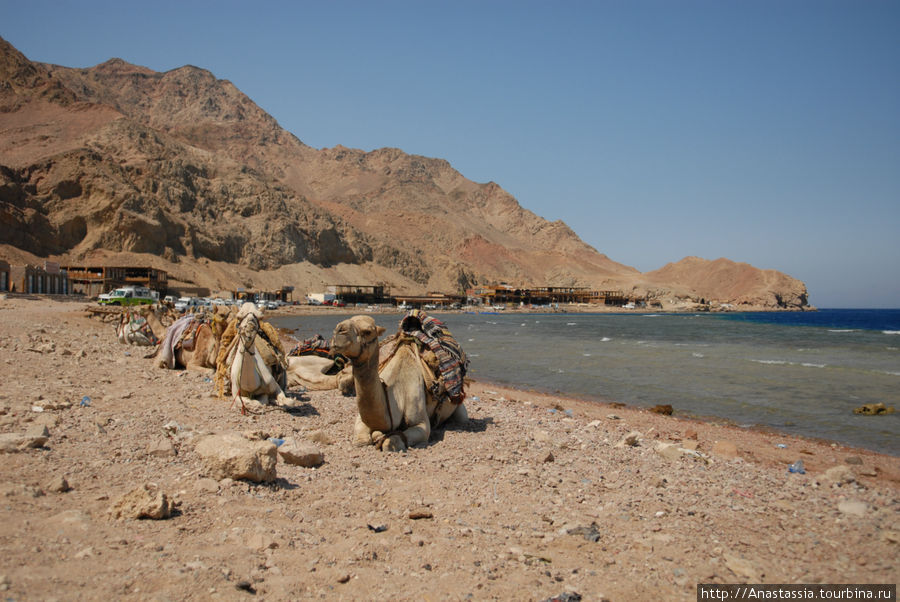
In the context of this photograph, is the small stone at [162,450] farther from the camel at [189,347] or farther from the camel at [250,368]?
the camel at [189,347]

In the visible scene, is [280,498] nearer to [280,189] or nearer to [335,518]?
[335,518]

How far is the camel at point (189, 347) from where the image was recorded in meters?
12.3

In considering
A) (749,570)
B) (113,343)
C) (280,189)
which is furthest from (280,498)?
(280,189)

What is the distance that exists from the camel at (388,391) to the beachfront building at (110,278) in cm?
5233

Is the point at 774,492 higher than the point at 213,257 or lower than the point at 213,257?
lower

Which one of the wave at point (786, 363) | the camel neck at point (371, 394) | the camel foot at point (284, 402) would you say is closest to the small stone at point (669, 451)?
the camel neck at point (371, 394)

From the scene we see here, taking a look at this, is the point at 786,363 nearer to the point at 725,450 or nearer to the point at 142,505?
the point at 725,450

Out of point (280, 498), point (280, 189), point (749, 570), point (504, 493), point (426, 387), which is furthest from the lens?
point (280, 189)

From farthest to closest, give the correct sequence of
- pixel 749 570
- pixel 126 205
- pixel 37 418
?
pixel 126 205, pixel 37 418, pixel 749 570

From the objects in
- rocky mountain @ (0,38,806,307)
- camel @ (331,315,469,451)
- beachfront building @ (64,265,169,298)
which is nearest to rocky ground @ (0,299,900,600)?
camel @ (331,315,469,451)

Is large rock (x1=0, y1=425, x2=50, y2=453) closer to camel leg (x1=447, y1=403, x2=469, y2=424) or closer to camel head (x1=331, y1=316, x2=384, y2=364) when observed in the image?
camel head (x1=331, y1=316, x2=384, y2=364)

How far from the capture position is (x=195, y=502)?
441 centimetres

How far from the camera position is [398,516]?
488 cm

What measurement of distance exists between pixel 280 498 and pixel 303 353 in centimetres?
758
